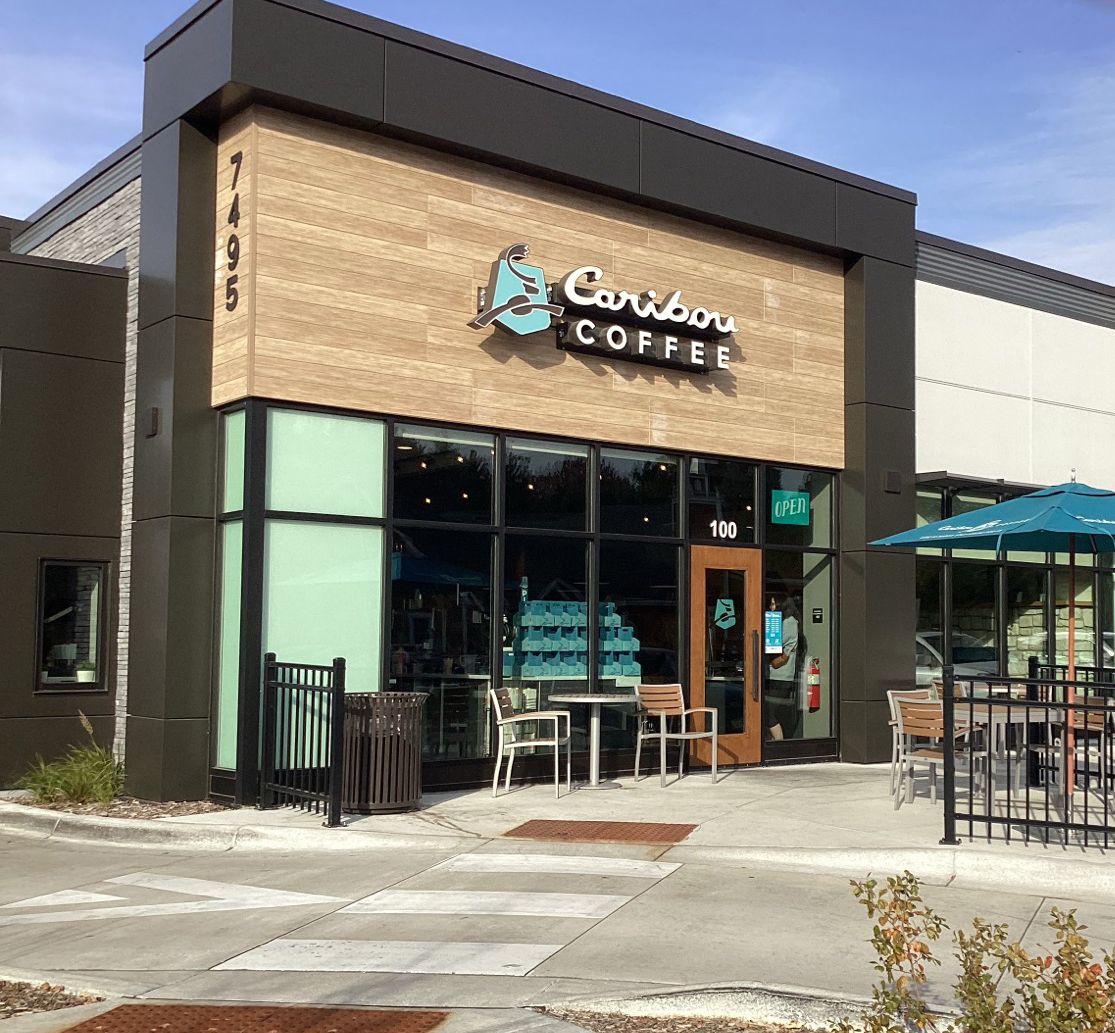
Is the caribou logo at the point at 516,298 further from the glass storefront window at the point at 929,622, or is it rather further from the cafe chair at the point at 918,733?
the glass storefront window at the point at 929,622

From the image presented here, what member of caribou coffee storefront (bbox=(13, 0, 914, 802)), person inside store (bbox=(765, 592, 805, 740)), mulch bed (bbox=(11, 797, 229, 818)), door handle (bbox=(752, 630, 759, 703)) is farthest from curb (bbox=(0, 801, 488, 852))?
person inside store (bbox=(765, 592, 805, 740))

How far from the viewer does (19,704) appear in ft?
41.3

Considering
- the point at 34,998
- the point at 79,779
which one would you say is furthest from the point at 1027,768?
the point at 79,779

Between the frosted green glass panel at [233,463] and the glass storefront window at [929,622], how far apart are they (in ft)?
28.5

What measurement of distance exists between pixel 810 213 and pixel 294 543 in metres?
7.56

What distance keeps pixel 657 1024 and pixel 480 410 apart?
781 cm

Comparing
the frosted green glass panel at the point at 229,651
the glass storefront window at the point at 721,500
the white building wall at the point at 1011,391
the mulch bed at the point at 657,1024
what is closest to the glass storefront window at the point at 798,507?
the glass storefront window at the point at 721,500

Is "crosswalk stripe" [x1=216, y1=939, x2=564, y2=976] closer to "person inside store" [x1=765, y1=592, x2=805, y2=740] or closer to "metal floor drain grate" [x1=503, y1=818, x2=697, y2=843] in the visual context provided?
"metal floor drain grate" [x1=503, y1=818, x2=697, y2=843]

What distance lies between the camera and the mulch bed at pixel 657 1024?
18.9ft

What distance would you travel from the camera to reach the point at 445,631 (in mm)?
12508

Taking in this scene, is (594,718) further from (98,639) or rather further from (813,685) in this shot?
(98,639)

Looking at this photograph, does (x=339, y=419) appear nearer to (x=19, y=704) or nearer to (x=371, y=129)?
(x=371, y=129)

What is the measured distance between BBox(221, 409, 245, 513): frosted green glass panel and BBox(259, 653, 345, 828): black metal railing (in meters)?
1.52

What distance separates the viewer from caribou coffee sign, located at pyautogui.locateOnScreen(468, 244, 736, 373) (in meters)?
12.9
